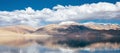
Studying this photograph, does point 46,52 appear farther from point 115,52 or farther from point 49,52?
point 115,52

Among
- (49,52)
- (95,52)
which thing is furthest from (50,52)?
(95,52)

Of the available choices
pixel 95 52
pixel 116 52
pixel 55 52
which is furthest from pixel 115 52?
pixel 55 52

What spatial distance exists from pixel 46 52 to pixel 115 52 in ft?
36.6

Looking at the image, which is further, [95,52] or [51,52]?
[95,52]

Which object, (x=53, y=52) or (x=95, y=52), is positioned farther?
(x=95, y=52)

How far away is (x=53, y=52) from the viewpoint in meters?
43.2

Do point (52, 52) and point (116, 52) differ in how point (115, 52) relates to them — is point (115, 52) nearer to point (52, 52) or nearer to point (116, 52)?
point (116, 52)

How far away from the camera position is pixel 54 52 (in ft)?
141

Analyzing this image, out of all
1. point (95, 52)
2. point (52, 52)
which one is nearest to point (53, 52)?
point (52, 52)

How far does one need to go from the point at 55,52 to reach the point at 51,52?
0.65 m

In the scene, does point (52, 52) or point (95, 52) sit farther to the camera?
point (95, 52)

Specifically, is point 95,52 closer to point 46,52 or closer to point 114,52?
point 114,52

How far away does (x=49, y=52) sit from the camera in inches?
1711

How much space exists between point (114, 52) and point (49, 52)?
10.5 m
